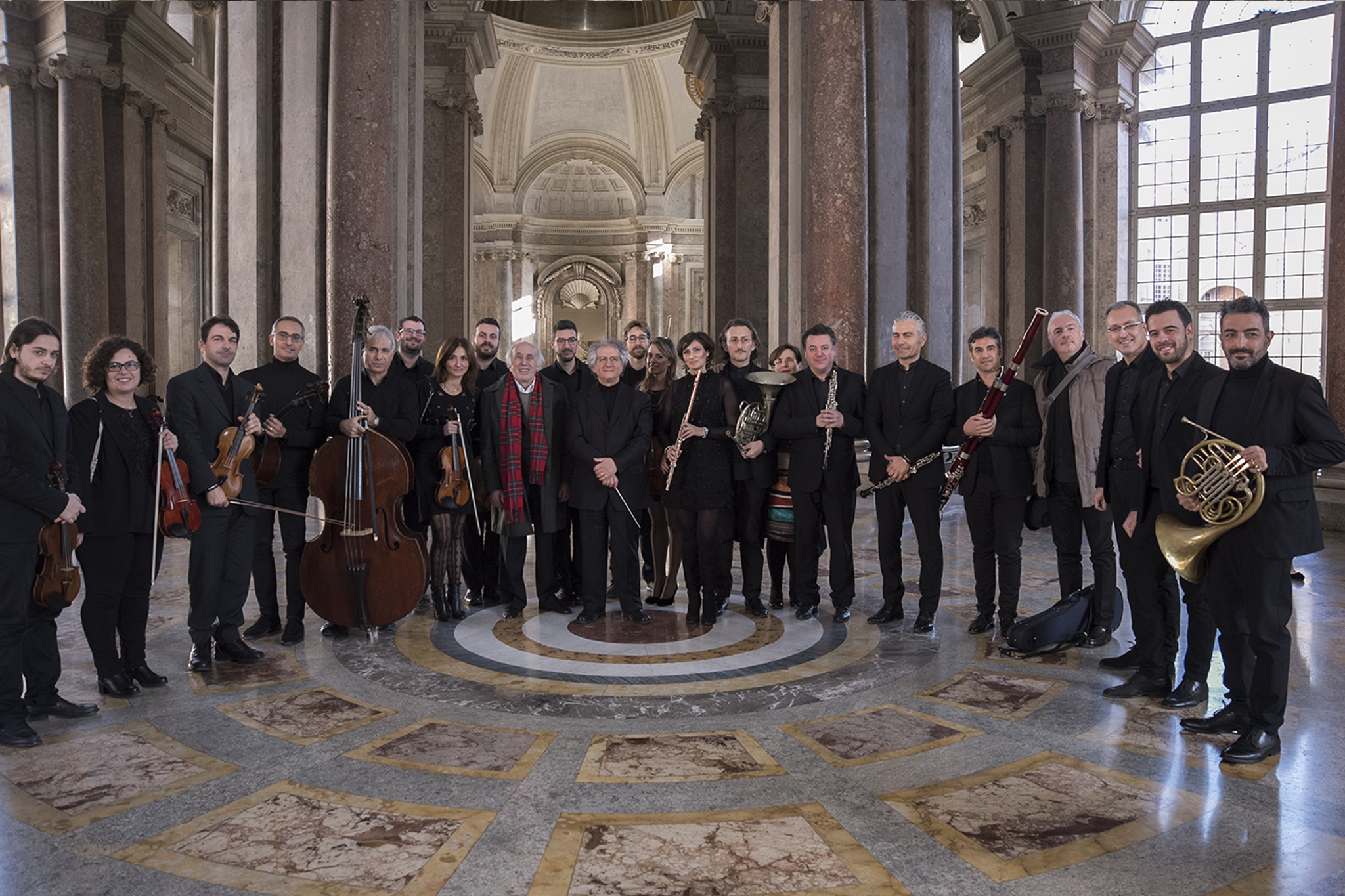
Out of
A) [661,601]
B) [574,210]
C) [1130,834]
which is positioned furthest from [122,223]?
[574,210]

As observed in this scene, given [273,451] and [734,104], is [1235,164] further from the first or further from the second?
[273,451]

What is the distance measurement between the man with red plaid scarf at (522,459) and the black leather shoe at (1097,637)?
10.5 feet

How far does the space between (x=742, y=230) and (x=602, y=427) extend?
33.3 feet

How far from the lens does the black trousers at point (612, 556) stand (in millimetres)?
5508

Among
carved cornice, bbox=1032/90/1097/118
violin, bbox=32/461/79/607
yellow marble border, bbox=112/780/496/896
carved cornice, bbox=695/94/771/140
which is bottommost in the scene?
yellow marble border, bbox=112/780/496/896

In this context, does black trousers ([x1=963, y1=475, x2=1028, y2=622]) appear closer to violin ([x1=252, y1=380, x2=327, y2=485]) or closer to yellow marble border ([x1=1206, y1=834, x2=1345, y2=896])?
yellow marble border ([x1=1206, y1=834, x2=1345, y2=896])

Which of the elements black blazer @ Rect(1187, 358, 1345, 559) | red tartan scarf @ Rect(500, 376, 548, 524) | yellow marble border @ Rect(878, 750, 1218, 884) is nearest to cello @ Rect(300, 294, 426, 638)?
red tartan scarf @ Rect(500, 376, 548, 524)

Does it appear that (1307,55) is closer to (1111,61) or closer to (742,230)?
(1111,61)

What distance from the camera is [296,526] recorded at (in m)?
5.21

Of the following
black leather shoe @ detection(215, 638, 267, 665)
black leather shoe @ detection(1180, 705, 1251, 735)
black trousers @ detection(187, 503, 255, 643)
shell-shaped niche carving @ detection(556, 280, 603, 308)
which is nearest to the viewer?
black leather shoe @ detection(1180, 705, 1251, 735)

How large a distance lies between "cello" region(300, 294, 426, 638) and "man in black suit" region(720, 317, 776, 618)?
197cm

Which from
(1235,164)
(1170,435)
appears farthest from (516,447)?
(1235,164)

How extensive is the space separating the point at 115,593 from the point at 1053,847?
403 centimetres

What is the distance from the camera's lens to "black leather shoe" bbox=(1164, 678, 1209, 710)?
3.91 m
